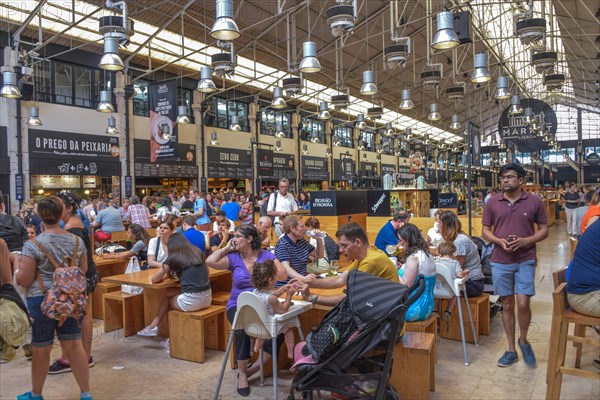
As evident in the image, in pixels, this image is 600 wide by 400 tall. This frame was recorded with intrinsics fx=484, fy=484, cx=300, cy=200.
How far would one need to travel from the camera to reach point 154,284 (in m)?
4.60

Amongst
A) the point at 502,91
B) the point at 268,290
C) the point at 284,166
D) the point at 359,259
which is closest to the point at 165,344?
the point at 268,290

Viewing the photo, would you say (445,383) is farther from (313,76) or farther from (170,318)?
(313,76)

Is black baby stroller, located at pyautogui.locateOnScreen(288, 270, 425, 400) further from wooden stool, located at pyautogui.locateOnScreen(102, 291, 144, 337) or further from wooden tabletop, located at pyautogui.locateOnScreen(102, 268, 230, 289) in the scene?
wooden stool, located at pyautogui.locateOnScreen(102, 291, 144, 337)

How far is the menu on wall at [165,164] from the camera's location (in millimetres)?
18844

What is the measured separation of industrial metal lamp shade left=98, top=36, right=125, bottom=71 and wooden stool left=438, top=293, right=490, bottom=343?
5880mm

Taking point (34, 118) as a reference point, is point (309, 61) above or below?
Answer: below

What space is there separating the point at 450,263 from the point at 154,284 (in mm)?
2814

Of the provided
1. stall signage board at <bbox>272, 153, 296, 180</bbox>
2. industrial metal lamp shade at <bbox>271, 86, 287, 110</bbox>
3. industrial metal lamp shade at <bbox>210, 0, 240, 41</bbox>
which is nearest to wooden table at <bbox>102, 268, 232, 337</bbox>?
industrial metal lamp shade at <bbox>210, 0, 240, 41</bbox>

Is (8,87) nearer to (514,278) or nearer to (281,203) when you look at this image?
(281,203)

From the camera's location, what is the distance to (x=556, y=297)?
2945 millimetres

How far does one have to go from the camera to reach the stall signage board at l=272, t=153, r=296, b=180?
84.4 ft

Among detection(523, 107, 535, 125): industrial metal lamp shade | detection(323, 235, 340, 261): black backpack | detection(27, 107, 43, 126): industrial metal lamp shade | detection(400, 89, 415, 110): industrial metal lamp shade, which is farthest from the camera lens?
detection(523, 107, 535, 125): industrial metal lamp shade

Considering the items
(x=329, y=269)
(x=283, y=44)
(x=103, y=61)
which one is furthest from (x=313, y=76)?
(x=329, y=269)

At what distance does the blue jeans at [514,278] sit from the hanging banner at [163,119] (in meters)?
13.0
